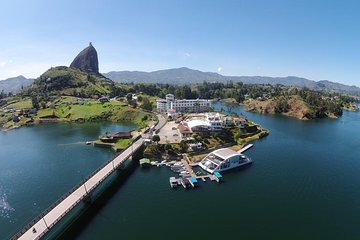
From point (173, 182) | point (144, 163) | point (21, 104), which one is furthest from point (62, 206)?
point (21, 104)

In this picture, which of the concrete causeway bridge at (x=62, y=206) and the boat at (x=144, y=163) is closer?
the concrete causeway bridge at (x=62, y=206)

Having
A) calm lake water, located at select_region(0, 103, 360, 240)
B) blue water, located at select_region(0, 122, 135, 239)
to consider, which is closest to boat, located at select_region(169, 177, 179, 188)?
calm lake water, located at select_region(0, 103, 360, 240)

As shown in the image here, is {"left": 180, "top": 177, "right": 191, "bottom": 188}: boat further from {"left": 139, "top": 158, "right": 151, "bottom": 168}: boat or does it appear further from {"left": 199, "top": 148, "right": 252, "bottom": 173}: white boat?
{"left": 139, "top": 158, "right": 151, "bottom": 168}: boat

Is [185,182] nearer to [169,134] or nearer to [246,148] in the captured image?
[169,134]

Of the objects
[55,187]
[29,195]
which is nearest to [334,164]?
[55,187]

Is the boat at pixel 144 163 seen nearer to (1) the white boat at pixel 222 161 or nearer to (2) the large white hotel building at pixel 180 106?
(1) the white boat at pixel 222 161

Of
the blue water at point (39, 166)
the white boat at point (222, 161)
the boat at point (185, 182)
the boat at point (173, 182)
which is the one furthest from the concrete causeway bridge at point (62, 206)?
the white boat at point (222, 161)

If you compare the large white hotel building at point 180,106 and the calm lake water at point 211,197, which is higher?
the large white hotel building at point 180,106
